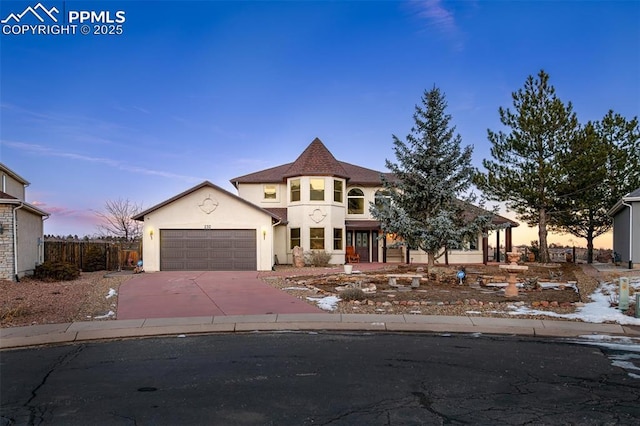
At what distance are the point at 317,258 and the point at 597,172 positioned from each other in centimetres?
1842

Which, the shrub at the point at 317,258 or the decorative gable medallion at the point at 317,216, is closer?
the shrub at the point at 317,258

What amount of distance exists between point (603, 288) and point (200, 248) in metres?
18.7

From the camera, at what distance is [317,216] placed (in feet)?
102

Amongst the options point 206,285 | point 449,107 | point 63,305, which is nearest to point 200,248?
point 206,285

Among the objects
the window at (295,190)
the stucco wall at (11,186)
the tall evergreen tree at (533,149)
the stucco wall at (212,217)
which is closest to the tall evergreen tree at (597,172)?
the tall evergreen tree at (533,149)

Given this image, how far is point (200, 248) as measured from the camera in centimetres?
2684

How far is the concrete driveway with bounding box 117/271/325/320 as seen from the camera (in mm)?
13383

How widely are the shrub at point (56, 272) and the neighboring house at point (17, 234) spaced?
0.73 metres

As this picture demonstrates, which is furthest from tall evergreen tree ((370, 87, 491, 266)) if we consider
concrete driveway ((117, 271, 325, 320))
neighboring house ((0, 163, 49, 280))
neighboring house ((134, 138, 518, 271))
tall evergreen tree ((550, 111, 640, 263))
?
neighboring house ((0, 163, 49, 280))

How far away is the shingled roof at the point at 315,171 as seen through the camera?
1229 inches

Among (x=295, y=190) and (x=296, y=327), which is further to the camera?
(x=295, y=190)

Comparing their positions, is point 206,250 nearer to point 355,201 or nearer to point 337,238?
point 337,238

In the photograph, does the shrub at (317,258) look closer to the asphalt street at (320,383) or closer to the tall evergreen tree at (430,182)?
the tall evergreen tree at (430,182)

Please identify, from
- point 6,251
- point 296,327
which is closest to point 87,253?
point 6,251
